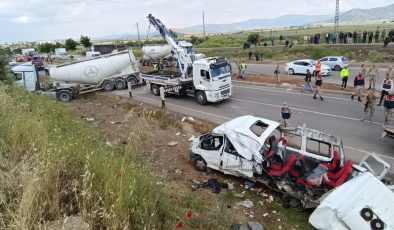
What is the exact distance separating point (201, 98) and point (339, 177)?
1211 centimetres

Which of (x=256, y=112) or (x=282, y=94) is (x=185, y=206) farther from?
(x=282, y=94)

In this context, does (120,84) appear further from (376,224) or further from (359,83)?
(376,224)

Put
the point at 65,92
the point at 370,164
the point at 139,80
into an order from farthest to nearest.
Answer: the point at 139,80, the point at 65,92, the point at 370,164

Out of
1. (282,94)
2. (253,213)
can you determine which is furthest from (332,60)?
(253,213)

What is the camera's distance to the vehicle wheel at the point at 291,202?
7886 mm

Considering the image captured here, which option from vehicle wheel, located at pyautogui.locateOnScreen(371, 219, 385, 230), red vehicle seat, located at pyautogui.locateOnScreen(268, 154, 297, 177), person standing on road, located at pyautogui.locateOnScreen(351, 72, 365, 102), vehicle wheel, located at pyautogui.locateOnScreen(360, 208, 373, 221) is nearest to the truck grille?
person standing on road, located at pyautogui.locateOnScreen(351, 72, 365, 102)

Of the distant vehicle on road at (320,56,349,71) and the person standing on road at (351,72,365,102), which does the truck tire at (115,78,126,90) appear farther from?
the distant vehicle on road at (320,56,349,71)

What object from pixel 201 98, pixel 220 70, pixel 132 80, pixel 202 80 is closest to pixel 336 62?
pixel 220 70

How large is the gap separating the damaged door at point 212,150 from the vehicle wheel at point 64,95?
16679 mm

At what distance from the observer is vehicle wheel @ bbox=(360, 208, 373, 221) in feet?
18.8

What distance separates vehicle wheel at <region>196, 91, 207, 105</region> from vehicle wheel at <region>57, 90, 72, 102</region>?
10.3m

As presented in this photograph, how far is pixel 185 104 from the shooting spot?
19500 mm

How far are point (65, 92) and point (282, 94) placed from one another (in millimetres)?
15301

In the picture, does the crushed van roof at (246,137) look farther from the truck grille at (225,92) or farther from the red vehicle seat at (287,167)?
the truck grille at (225,92)
